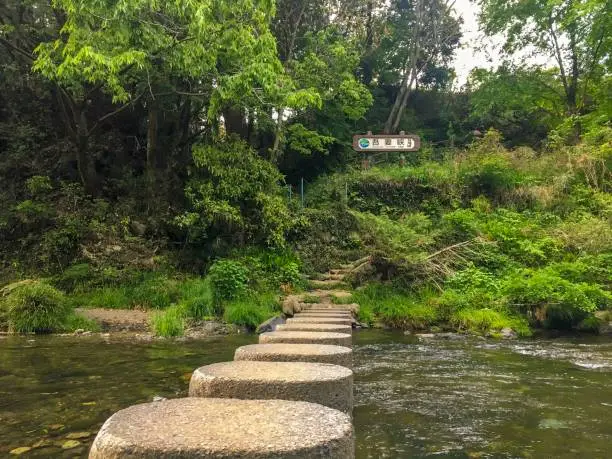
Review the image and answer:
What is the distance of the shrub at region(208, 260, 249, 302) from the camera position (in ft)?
32.9

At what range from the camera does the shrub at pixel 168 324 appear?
27.4ft

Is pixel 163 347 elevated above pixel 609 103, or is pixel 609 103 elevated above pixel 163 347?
Answer: pixel 609 103

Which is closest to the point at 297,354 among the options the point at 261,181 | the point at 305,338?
the point at 305,338

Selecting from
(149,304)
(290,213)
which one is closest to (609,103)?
(290,213)

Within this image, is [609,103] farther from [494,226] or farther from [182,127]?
[182,127]

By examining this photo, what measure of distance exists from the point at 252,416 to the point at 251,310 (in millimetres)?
7630

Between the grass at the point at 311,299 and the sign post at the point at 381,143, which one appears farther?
the sign post at the point at 381,143

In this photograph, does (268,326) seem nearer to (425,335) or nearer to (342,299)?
(342,299)

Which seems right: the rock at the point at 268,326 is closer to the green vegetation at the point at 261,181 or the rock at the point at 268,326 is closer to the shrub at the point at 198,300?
the green vegetation at the point at 261,181

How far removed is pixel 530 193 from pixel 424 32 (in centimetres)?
1085

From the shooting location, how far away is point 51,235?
11406mm

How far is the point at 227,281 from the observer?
10148 mm

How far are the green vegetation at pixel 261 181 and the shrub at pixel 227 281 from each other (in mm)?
29

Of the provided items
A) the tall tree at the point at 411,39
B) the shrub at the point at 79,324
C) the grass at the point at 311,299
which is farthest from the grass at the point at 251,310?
the tall tree at the point at 411,39
